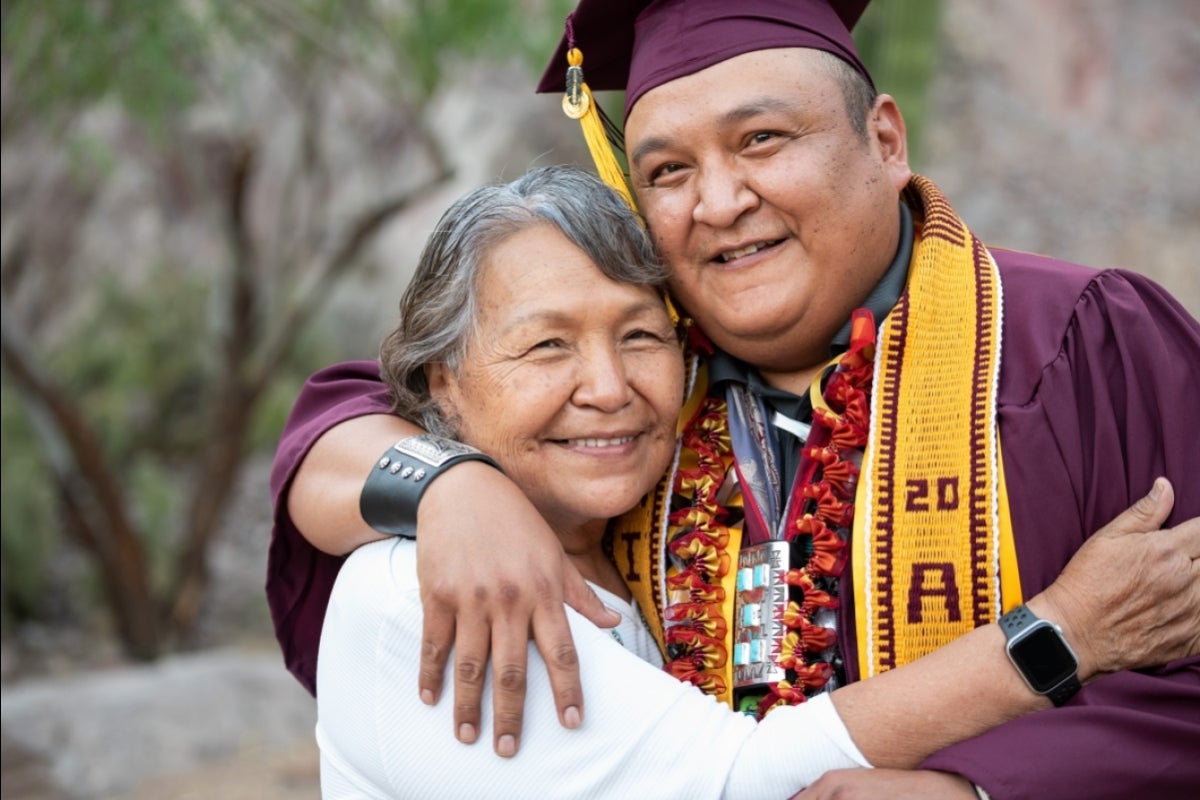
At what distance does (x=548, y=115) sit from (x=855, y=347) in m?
10.8

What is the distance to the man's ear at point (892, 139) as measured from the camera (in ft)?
9.18

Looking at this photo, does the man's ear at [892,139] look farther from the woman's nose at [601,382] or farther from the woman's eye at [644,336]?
the woman's nose at [601,382]

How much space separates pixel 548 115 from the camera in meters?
13.0

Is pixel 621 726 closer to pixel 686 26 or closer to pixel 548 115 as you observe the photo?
pixel 686 26

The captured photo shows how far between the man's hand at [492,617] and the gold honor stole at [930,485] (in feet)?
1.73

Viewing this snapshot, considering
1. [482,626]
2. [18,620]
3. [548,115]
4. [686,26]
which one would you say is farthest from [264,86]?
[482,626]

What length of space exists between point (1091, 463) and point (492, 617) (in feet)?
3.49

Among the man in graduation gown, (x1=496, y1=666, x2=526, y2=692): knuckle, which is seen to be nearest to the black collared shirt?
the man in graduation gown

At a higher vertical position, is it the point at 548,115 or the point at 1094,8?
the point at 1094,8

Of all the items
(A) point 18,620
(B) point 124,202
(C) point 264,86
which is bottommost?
(A) point 18,620

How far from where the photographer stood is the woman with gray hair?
87.3 inches

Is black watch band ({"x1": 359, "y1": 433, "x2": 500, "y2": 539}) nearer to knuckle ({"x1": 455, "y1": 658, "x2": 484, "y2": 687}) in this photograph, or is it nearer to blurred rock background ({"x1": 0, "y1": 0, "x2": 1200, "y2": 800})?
knuckle ({"x1": 455, "y1": 658, "x2": 484, "y2": 687})

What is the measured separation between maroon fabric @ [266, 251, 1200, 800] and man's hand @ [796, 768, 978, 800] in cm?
3

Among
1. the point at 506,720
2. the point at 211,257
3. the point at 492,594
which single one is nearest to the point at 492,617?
the point at 492,594
